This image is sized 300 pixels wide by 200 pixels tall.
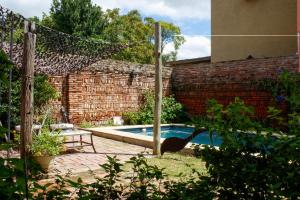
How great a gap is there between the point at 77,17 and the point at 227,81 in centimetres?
1400

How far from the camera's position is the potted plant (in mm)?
5098

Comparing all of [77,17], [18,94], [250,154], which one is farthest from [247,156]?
[77,17]

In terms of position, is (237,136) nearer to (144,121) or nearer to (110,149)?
(110,149)

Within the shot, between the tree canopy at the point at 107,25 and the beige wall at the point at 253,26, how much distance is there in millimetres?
3896

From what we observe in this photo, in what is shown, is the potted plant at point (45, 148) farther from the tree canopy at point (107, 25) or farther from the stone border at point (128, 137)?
the tree canopy at point (107, 25)

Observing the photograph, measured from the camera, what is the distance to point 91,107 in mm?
11914

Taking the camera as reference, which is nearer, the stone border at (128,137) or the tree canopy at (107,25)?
the stone border at (128,137)

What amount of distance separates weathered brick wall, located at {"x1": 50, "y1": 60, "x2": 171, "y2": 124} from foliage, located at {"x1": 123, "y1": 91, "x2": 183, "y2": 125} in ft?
0.84

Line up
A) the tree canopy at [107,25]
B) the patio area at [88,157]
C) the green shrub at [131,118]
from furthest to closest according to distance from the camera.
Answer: the tree canopy at [107,25], the green shrub at [131,118], the patio area at [88,157]

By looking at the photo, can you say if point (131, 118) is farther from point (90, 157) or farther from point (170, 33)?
point (170, 33)

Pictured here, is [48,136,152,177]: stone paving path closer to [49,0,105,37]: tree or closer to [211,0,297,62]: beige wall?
[211,0,297,62]: beige wall

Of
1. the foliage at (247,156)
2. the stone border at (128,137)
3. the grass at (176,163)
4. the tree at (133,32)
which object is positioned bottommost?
the grass at (176,163)

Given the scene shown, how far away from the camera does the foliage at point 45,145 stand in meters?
5.12

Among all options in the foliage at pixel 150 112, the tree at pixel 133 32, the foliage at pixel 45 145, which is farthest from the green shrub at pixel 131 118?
the tree at pixel 133 32
